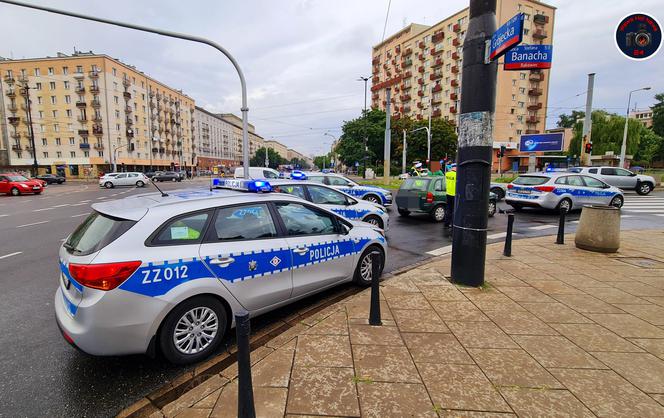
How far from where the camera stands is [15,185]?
75.9 feet

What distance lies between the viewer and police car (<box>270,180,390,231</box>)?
768 centimetres

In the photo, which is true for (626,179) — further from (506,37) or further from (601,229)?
(506,37)

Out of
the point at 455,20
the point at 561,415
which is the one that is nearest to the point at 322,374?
the point at 561,415

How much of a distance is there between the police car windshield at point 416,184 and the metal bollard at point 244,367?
31.9 ft

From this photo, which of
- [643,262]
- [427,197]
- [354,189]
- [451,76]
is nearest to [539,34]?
[451,76]

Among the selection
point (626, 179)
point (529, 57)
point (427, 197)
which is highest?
point (529, 57)

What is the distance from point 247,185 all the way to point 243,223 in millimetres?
962

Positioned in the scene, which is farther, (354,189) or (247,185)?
(354,189)

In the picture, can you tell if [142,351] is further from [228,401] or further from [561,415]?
[561,415]

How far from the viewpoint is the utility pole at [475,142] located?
4367 millimetres

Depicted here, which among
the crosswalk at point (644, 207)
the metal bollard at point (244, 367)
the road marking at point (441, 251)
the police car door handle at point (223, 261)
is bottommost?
the road marking at point (441, 251)

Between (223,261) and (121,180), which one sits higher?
(223,261)

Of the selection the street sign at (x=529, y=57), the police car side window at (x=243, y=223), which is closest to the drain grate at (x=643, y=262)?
the street sign at (x=529, y=57)

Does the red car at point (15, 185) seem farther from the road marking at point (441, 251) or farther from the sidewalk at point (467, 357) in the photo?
the sidewalk at point (467, 357)
